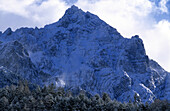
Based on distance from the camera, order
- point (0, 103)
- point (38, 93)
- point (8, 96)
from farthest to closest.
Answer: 1. point (38, 93)
2. point (8, 96)
3. point (0, 103)

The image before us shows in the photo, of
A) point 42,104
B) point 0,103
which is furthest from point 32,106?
point 0,103

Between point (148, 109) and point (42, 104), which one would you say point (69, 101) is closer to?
point (42, 104)

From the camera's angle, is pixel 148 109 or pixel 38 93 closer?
pixel 148 109

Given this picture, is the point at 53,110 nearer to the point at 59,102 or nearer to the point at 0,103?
the point at 59,102

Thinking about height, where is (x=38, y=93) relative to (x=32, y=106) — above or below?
above

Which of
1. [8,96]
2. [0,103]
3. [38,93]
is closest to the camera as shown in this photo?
[0,103]

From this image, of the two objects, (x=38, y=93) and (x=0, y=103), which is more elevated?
(x=38, y=93)

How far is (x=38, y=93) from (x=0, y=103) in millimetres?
27929

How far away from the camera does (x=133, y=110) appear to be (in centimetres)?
14250

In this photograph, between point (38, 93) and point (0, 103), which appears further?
point (38, 93)

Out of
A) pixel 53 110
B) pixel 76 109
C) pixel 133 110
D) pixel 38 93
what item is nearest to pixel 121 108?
pixel 133 110

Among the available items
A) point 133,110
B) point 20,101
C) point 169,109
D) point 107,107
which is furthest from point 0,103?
point 169,109

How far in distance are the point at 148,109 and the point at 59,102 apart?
38119mm

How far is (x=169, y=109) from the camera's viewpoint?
143 meters
